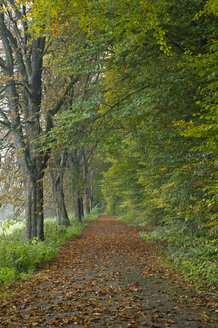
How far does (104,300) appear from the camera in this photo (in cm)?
538

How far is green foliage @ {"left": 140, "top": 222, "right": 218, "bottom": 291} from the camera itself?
641cm

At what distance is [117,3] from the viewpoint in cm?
664

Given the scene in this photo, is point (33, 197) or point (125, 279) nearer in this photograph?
point (125, 279)

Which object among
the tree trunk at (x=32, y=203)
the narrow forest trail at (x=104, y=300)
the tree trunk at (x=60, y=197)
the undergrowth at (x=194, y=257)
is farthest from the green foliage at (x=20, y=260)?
the tree trunk at (x=60, y=197)

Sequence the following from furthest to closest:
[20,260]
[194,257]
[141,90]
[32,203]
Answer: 1. [32,203]
2. [141,90]
3. [194,257]
4. [20,260]

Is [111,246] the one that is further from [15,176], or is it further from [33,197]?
[15,176]

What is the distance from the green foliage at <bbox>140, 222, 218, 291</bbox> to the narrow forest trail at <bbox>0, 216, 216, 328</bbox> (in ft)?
1.63

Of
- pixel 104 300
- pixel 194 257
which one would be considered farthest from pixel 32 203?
pixel 104 300

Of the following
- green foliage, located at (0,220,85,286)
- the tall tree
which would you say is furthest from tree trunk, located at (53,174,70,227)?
green foliage, located at (0,220,85,286)

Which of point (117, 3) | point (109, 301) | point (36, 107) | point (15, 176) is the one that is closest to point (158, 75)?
point (117, 3)

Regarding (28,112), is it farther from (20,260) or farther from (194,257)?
(194,257)

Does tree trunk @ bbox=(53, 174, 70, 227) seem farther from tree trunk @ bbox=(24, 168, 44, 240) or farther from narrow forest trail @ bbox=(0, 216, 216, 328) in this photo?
narrow forest trail @ bbox=(0, 216, 216, 328)

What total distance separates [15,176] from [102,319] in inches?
337

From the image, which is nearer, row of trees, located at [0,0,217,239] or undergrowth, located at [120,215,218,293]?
row of trees, located at [0,0,217,239]
